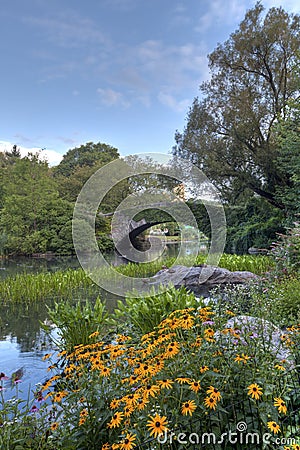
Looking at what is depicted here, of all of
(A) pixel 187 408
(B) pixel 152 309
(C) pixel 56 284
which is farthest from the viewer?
(C) pixel 56 284

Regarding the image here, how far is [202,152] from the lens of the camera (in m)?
13.7

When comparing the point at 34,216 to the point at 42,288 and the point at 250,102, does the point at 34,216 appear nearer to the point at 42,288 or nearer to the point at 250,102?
the point at 250,102

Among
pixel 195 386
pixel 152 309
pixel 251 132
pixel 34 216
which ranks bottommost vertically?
pixel 152 309

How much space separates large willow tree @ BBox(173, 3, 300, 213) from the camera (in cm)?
1218

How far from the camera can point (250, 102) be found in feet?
41.5

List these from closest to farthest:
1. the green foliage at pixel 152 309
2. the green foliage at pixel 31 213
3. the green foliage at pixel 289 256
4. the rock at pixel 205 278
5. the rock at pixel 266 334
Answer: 1. the rock at pixel 266 334
2. the green foliage at pixel 152 309
3. the green foliage at pixel 289 256
4. the rock at pixel 205 278
5. the green foliage at pixel 31 213

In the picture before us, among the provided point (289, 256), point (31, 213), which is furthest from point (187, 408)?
point (31, 213)

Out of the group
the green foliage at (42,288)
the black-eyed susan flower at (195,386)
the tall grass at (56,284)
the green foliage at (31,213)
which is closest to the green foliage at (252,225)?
the tall grass at (56,284)

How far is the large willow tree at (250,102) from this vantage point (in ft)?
40.0

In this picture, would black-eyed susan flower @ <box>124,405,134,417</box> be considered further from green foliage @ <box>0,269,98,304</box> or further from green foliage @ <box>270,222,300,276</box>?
green foliage @ <box>0,269,98,304</box>

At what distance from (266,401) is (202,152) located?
13.2 metres

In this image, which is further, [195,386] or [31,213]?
[31,213]

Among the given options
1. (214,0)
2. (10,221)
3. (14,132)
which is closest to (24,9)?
(214,0)

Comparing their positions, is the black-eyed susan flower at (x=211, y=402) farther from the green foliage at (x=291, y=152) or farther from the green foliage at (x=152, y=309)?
the green foliage at (x=291, y=152)
